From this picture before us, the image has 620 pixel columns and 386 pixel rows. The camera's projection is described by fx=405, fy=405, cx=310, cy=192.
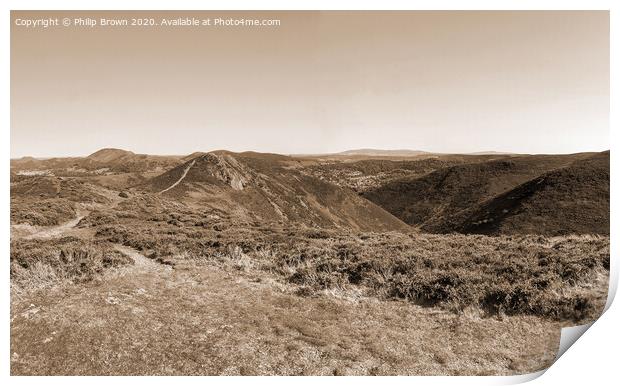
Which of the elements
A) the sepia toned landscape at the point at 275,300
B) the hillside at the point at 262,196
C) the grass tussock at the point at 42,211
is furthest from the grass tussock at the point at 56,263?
the hillside at the point at 262,196

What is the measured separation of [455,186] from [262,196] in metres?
39.2

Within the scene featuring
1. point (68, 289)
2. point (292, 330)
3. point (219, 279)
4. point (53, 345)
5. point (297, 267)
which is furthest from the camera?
point (297, 267)

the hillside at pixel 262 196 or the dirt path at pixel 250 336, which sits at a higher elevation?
the hillside at pixel 262 196

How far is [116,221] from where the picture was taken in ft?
53.9

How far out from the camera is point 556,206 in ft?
97.0

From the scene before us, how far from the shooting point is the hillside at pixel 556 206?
26.7 metres

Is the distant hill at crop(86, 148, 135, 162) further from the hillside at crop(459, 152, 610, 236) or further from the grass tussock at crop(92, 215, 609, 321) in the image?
the grass tussock at crop(92, 215, 609, 321)

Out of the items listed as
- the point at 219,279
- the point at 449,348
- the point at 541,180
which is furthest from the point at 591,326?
the point at 541,180

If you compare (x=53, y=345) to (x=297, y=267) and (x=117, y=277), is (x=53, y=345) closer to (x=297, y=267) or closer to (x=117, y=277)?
(x=117, y=277)

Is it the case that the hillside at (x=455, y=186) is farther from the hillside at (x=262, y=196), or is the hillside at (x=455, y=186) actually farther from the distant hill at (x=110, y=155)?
the distant hill at (x=110, y=155)

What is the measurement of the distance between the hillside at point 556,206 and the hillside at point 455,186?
14873mm

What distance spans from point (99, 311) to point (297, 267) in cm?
467

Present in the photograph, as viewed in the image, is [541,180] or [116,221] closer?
[116,221]

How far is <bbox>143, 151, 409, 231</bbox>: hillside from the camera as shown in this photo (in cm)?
2439
